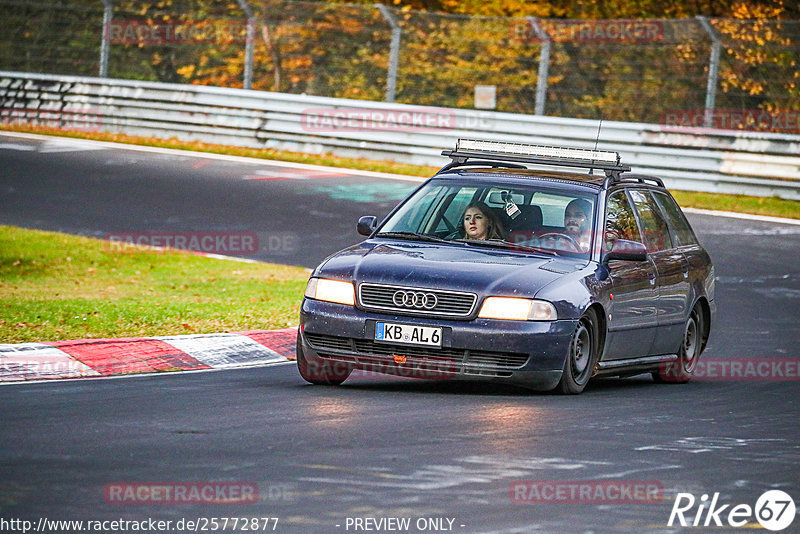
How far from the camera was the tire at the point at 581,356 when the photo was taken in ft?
31.2

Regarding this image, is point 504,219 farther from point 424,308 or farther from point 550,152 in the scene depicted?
point 424,308

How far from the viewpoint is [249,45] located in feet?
88.8

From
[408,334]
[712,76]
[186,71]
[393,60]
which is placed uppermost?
[712,76]

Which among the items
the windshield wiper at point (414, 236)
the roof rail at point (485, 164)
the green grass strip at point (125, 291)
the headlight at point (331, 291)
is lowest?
the green grass strip at point (125, 291)

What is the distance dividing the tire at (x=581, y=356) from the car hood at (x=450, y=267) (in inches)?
14.2

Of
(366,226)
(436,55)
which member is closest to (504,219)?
(366,226)

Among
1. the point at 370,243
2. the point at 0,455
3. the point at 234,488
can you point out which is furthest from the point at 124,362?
the point at 234,488

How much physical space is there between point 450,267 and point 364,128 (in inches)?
666

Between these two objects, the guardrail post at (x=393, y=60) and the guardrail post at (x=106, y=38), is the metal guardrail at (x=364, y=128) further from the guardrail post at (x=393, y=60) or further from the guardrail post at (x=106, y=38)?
the guardrail post at (x=106, y=38)

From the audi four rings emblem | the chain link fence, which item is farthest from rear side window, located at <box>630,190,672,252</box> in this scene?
the chain link fence

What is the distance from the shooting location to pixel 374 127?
1029 inches

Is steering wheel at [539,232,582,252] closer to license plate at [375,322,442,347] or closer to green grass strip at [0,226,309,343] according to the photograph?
license plate at [375,322,442,347]

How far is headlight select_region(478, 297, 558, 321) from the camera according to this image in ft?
30.1

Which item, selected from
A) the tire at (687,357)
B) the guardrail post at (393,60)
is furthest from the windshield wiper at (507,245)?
the guardrail post at (393,60)
